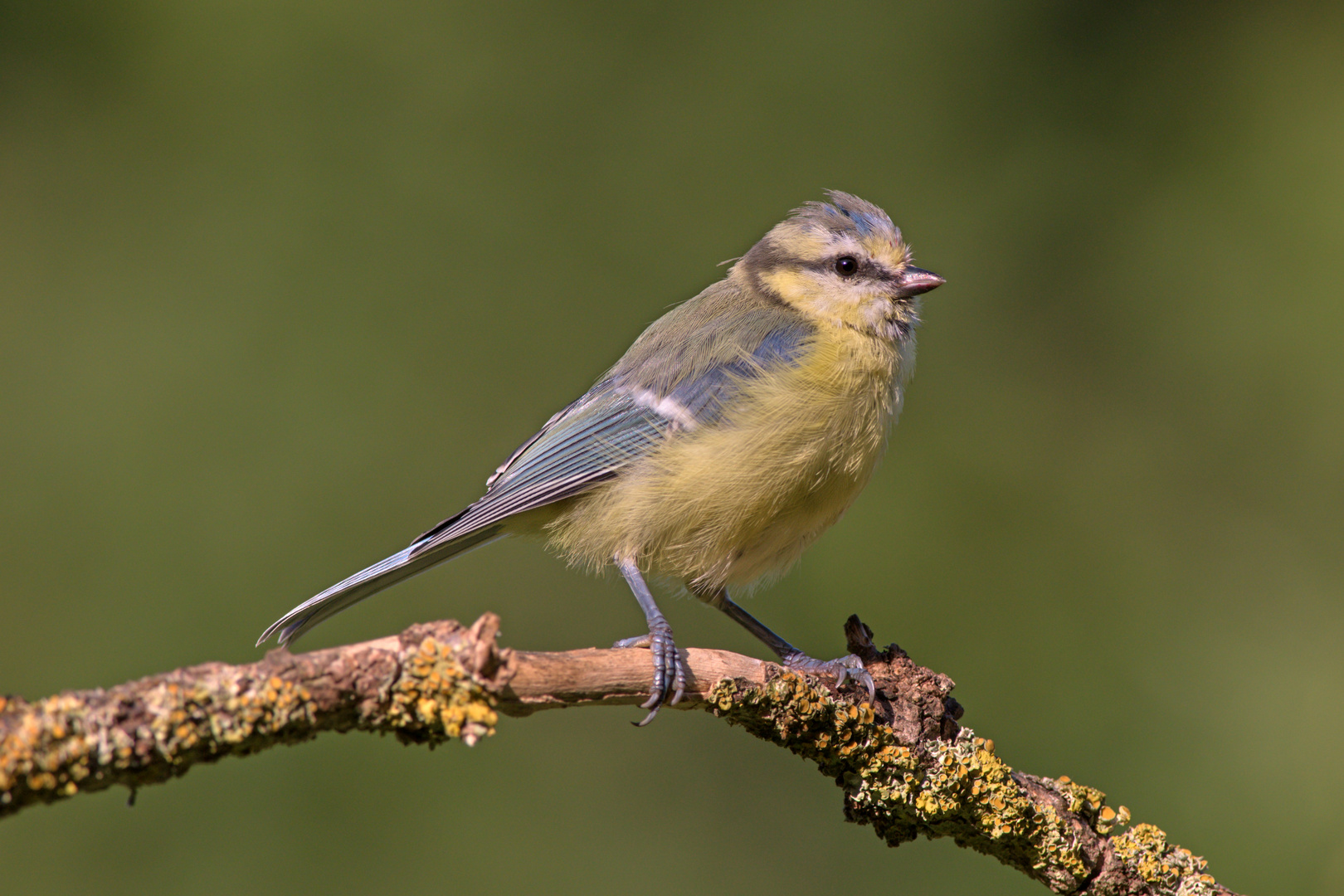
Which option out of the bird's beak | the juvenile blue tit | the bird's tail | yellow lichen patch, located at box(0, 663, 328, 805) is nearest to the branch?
yellow lichen patch, located at box(0, 663, 328, 805)

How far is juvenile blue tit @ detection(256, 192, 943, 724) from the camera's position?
251 centimetres

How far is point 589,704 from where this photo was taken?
6.35 ft

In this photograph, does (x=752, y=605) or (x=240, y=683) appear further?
(x=752, y=605)

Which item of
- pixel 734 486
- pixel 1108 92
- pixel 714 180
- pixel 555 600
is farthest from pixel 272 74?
pixel 1108 92

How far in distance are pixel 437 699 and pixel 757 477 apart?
1.08 metres

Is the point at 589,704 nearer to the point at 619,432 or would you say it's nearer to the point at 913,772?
the point at 913,772

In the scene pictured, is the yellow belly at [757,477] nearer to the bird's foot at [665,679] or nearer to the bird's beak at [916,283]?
the bird's beak at [916,283]

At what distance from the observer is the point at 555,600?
4.30m

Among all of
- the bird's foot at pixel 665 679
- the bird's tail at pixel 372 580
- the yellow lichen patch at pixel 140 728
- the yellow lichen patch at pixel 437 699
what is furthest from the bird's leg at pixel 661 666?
the yellow lichen patch at pixel 140 728

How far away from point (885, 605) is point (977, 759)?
6.49ft

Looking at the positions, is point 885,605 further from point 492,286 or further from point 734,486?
point 492,286

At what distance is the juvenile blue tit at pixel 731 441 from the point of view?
2.51 metres

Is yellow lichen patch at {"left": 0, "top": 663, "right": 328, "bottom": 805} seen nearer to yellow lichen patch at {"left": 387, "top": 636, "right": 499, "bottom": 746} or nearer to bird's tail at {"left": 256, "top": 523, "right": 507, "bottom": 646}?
yellow lichen patch at {"left": 387, "top": 636, "right": 499, "bottom": 746}

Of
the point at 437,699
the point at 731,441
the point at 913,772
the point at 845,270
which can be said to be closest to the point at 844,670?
the point at 913,772
